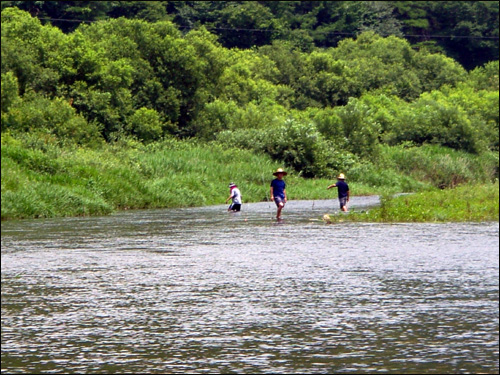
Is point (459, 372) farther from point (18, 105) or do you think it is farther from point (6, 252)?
point (18, 105)

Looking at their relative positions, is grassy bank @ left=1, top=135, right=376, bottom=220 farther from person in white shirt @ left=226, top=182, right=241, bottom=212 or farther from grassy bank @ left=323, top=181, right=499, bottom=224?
grassy bank @ left=323, top=181, right=499, bottom=224

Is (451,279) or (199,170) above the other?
(199,170)

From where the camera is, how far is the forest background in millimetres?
36438

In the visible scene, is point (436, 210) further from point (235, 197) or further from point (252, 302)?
point (252, 302)

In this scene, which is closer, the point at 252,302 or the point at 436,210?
the point at 252,302

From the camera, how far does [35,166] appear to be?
112ft

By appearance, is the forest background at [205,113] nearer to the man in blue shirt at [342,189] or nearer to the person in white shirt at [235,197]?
the person in white shirt at [235,197]

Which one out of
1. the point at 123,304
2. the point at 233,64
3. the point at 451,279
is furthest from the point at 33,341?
the point at 233,64

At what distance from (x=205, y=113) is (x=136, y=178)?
1987 cm

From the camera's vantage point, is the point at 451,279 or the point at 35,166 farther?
the point at 35,166

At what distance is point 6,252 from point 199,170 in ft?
75.9

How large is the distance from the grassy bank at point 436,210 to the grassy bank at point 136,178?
0.49 m

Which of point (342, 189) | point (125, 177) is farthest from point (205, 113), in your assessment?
point (342, 189)

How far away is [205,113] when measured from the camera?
→ 55.4 metres
